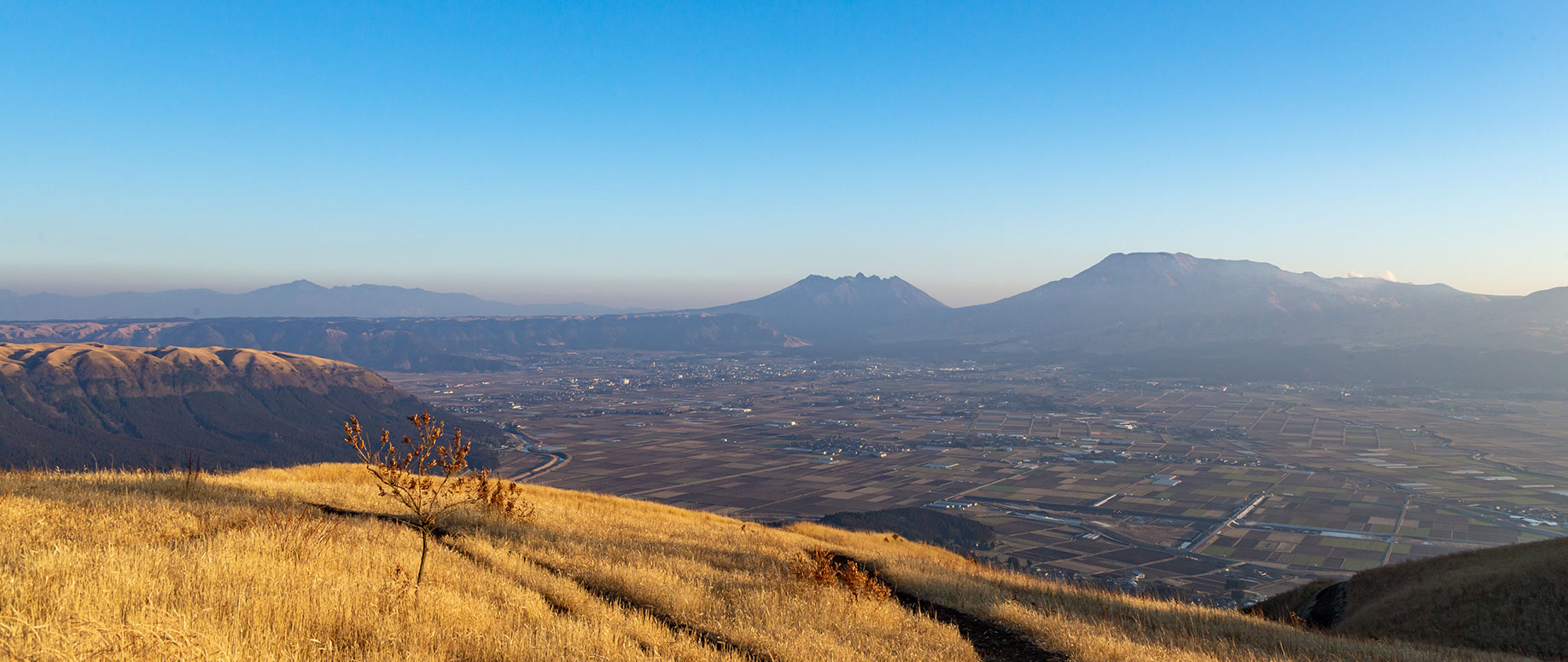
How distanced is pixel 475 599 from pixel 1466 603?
59.3 ft

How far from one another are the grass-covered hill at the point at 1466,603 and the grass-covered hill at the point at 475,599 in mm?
2473

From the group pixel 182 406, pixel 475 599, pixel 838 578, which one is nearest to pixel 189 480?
pixel 475 599

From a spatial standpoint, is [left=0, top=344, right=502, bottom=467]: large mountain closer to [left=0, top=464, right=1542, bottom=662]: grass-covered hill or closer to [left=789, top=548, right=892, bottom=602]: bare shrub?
[left=0, top=464, right=1542, bottom=662]: grass-covered hill

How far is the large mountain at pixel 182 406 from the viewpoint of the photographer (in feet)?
426

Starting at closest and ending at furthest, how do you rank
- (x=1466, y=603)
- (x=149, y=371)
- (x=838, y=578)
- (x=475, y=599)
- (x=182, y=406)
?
(x=475, y=599)
(x=838, y=578)
(x=1466, y=603)
(x=182, y=406)
(x=149, y=371)

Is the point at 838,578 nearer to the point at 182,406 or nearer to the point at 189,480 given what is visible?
the point at 189,480

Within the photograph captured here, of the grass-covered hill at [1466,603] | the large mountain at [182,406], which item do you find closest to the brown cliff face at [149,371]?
the large mountain at [182,406]

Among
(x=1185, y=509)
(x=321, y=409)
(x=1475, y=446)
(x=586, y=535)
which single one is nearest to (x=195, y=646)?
(x=586, y=535)

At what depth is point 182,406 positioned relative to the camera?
160 meters

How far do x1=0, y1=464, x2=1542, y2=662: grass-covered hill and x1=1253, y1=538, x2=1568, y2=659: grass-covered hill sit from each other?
2473mm

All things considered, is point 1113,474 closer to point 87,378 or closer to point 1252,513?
point 1252,513

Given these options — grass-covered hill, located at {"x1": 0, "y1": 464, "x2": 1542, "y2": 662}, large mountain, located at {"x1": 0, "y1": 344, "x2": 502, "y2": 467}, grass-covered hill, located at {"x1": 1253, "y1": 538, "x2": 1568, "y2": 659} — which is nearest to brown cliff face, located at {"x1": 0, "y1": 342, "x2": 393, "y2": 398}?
large mountain, located at {"x1": 0, "y1": 344, "x2": 502, "y2": 467}

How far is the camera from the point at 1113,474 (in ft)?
309

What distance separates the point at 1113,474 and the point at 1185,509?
21401 mm
